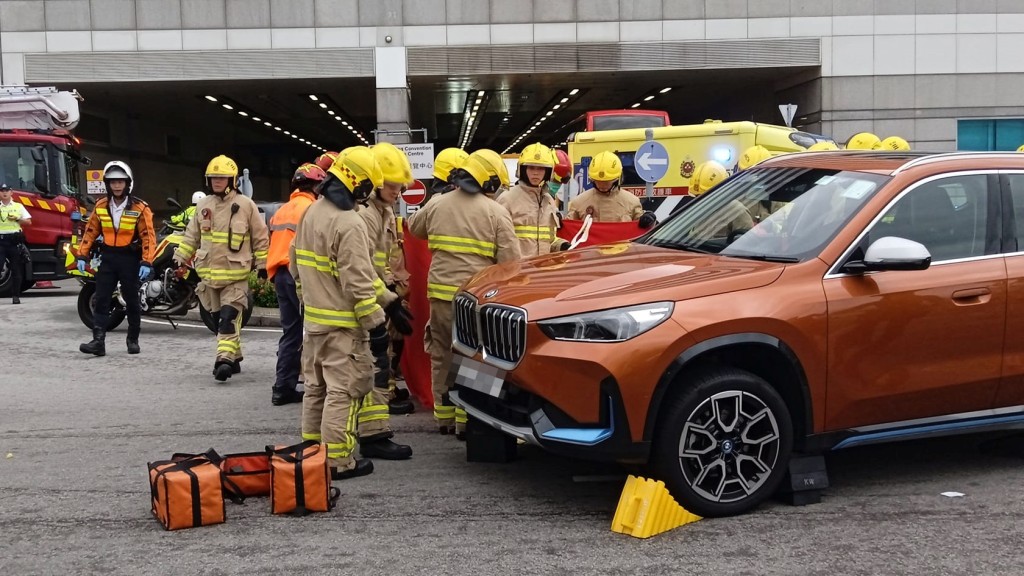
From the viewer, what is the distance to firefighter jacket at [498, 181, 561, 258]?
782 centimetres

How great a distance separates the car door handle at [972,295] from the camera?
4.93 m

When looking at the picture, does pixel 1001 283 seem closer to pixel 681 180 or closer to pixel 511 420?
pixel 511 420

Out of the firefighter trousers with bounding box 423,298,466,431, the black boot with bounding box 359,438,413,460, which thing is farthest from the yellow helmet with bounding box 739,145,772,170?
the black boot with bounding box 359,438,413,460

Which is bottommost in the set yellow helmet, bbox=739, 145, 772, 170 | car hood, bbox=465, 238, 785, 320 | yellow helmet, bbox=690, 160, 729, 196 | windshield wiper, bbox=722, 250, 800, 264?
car hood, bbox=465, 238, 785, 320

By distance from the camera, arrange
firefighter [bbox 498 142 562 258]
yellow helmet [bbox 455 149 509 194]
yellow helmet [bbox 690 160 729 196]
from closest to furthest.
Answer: yellow helmet [bbox 455 149 509 194] < firefighter [bbox 498 142 562 258] < yellow helmet [bbox 690 160 729 196]

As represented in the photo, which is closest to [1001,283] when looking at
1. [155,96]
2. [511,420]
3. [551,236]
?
[511,420]

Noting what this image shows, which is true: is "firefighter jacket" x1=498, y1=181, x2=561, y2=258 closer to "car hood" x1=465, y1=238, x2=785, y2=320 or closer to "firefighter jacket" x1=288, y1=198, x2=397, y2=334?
"car hood" x1=465, y1=238, x2=785, y2=320

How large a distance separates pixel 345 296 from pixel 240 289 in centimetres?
387

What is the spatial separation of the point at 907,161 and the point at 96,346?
837 centimetres

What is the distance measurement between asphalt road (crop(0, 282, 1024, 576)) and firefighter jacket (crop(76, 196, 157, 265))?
3422 mm

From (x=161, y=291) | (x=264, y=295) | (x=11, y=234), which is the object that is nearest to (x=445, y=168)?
(x=161, y=291)

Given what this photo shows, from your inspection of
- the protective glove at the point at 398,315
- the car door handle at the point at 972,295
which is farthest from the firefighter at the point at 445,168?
the car door handle at the point at 972,295

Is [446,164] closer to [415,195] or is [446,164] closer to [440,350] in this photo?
[440,350]

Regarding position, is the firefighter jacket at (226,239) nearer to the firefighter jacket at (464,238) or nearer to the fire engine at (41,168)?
the firefighter jacket at (464,238)
